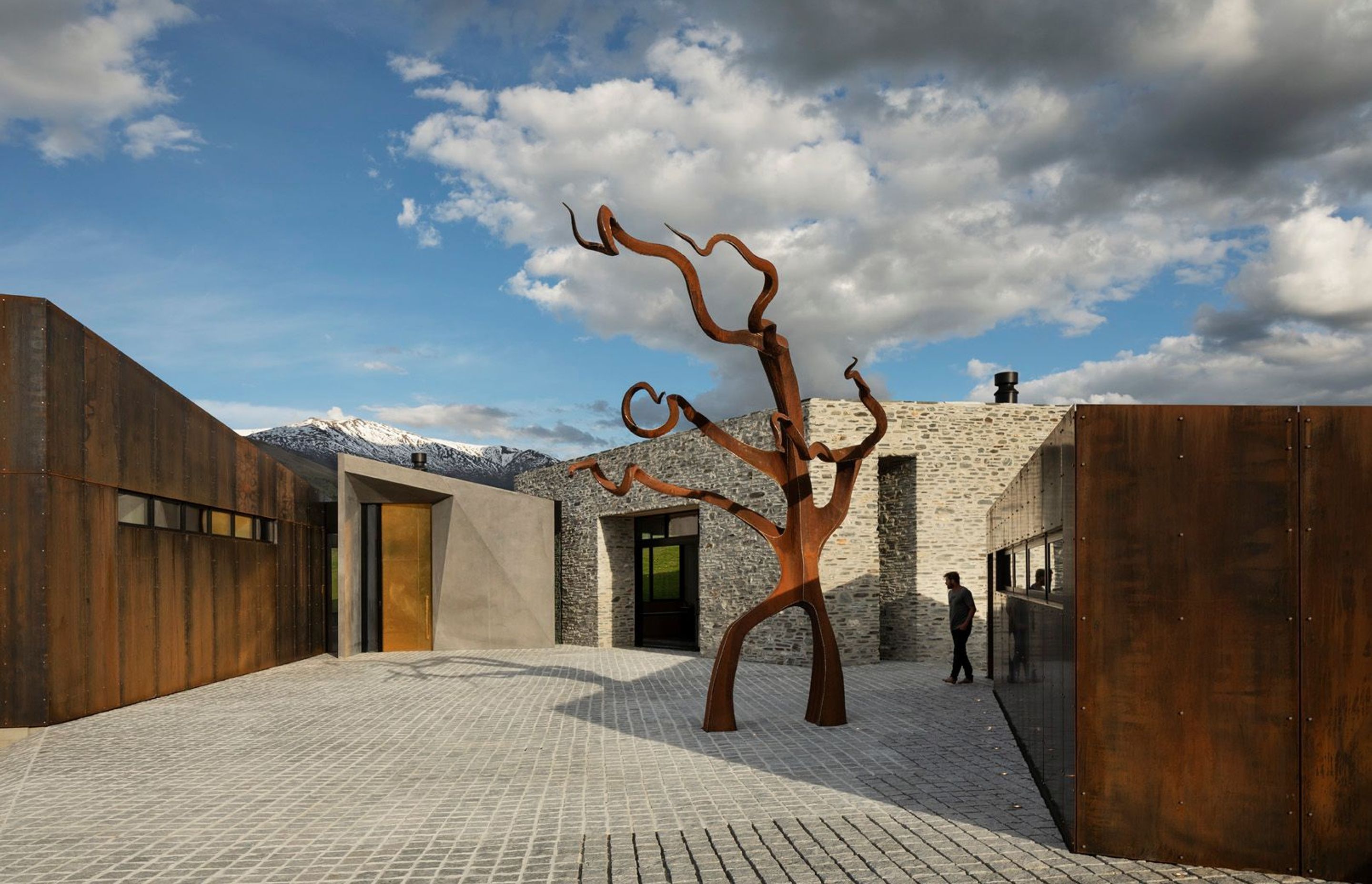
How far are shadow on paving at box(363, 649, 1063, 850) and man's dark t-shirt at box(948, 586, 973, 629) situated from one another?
93 centimetres

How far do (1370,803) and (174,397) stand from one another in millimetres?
13472

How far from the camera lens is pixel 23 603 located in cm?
980

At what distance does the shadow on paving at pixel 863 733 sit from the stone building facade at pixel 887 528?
1276 millimetres

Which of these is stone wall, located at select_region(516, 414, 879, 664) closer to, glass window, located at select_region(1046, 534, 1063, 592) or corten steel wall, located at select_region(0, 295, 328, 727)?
corten steel wall, located at select_region(0, 295, 328, 727)

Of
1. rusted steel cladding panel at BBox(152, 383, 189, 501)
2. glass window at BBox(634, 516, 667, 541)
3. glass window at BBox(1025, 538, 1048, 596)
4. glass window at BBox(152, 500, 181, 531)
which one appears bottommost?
glass window at BBox(634, 516, 667, 541)

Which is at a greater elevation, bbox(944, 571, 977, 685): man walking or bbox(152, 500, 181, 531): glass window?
bbox(152, 500, 181, 531): glass window

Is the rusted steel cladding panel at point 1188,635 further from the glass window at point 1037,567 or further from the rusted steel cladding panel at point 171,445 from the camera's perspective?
the rusted steel cladding panel at point 171,445

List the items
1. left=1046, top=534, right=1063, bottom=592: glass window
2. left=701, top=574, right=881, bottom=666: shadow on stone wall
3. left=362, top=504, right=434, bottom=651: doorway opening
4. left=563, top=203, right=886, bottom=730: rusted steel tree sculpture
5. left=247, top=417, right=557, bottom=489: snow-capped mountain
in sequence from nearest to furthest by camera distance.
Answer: left=1046, top=534, right=1063, bottom=592: glass window, left=563, top=203, right=886, bottom=730: rusted steel tree sculpture, left=701, top=574, right=881, bottom=666: shadow on stone wall, left=362, top=504, right=434, bottom=651: doorway opening, left=247, top=417, right=557, bottom=489: snow-capped mountain

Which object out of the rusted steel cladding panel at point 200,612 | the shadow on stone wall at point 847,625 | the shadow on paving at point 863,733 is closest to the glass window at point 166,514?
the rusted steel cladding panel at point 200,612

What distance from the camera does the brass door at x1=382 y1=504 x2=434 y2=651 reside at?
784 inches

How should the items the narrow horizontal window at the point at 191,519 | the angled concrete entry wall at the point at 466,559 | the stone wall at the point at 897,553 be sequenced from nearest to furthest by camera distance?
the narrow horizontal window at the point at 191,519
the stone wall at the point at 897,553
the angled concrete entry wall at the point at 466,559

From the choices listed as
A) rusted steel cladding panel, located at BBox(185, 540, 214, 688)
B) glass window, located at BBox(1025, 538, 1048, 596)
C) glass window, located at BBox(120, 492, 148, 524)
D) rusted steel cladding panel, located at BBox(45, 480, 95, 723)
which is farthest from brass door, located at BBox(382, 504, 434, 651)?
glass window, located at BBox(1025, 538, 1048, 596)

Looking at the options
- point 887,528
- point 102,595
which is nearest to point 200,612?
point 102,595

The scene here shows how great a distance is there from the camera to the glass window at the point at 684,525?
67.2 ft
